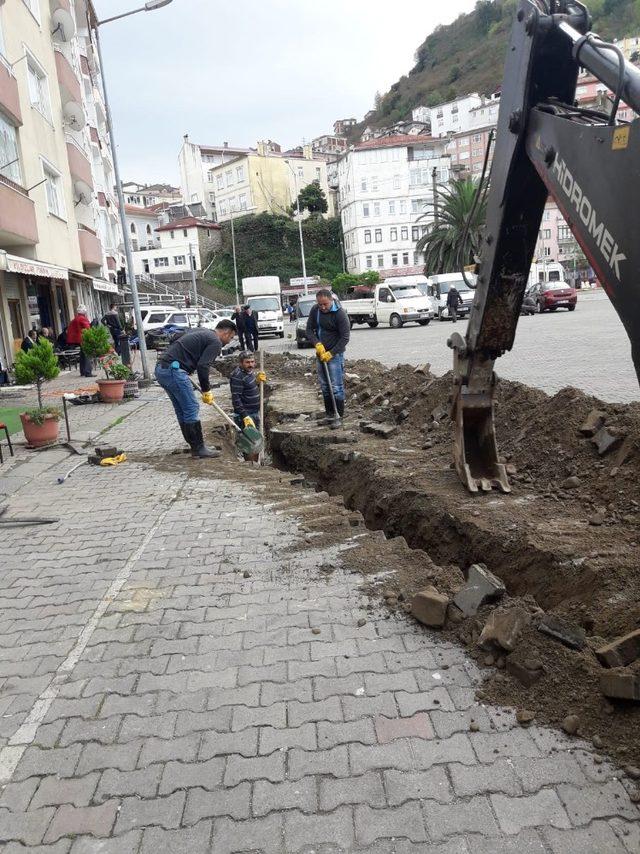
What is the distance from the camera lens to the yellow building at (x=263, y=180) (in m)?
83.3

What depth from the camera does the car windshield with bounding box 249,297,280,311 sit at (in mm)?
33625

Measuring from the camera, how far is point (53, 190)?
21047mm

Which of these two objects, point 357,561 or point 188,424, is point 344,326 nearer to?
point 188,424

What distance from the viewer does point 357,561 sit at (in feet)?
14.5

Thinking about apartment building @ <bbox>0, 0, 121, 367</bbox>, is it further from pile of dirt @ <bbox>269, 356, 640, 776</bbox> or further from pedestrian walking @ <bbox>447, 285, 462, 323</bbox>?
pedestrian walking @ <bbox>447, 285, 462, 323</bbox>

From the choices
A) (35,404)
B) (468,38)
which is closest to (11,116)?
(35,404)

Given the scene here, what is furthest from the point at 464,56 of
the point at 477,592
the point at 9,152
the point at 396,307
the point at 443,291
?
the point at 477,592

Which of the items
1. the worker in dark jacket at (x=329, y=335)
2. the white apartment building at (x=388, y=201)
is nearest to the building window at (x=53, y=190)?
the worker in dark jacket at (x=329, y=335)

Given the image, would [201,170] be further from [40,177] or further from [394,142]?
[40,177]

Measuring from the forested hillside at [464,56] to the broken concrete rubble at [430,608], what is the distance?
127 meters

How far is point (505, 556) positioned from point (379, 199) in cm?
7320

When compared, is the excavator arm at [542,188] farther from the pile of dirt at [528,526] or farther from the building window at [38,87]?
the building window at [38,87]

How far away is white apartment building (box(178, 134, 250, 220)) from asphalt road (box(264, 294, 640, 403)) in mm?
73569

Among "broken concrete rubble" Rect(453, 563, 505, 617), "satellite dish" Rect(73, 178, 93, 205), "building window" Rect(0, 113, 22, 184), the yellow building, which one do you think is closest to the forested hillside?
the yellow building
